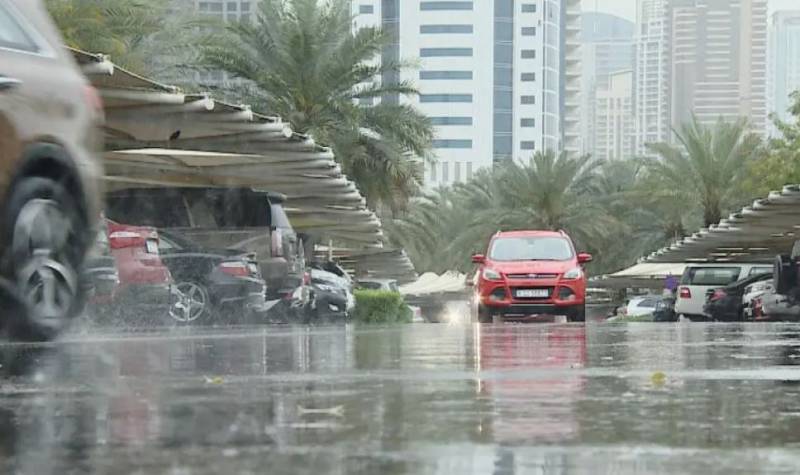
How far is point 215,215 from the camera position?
60.9 ft

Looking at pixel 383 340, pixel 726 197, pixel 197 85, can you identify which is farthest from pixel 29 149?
pixel 726 197

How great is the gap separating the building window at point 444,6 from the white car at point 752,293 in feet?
396

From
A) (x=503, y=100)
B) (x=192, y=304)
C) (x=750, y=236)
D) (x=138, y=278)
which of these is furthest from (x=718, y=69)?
(x=138, y=278)

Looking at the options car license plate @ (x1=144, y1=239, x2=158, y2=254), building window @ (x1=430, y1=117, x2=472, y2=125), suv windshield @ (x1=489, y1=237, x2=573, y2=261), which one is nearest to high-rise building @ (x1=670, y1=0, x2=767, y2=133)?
building window @ (x1=430, y1=117, x2=472, y2=125)

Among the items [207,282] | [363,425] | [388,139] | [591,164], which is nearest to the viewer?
[363,425]

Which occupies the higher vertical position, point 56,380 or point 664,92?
point 664,92

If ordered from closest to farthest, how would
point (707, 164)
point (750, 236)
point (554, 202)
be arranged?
point (750, 236) < point (707, 164) < point (554, 202)

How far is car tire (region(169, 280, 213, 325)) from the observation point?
16891 millimetres

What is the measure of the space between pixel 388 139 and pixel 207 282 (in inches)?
797

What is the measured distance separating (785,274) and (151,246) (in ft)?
38.7

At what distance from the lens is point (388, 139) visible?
37.3 metres

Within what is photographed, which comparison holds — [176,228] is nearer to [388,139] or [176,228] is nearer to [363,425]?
[363,425]

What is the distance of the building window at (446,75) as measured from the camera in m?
147

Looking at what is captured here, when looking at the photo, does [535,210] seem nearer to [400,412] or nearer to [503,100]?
[400,412]
